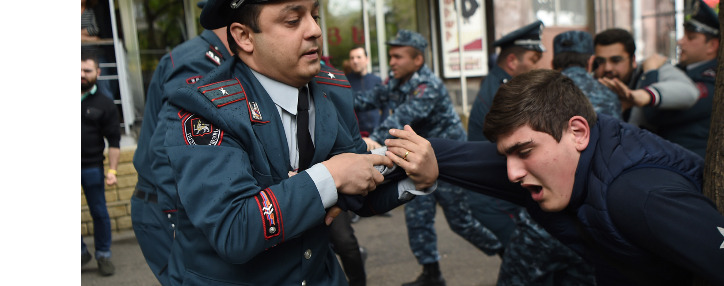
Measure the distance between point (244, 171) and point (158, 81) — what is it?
120cm

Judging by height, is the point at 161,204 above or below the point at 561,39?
below

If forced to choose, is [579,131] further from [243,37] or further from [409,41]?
[409,41]

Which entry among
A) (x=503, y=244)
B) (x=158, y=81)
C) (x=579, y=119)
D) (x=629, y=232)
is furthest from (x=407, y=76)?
(x=629, y=232)

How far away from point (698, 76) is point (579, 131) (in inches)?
105

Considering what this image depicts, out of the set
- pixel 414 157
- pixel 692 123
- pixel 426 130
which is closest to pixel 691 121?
pixel 692 123

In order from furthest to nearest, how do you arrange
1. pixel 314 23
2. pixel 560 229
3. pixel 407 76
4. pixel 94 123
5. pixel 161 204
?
pixel 94 123
pixel 407 76
pixel 161 204
pixel 560 229
pixel 314 23

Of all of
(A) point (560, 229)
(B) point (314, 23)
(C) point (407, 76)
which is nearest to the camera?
(B) point (314, 23)

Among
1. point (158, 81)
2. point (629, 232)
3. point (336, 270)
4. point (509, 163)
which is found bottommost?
point (336, 270)

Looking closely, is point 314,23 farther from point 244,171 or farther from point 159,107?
point 159,107

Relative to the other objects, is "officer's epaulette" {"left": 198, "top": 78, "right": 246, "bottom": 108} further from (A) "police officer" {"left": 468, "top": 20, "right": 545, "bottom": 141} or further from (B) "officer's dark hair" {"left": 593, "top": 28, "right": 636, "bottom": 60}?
(B) "officer's dark hair" {"left": 593, "top": 28, "right": 636, "bottom": 60}

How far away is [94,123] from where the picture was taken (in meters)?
4.73

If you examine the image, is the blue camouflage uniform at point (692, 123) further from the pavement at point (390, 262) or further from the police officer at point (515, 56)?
→ the pavement at point (390, 262)

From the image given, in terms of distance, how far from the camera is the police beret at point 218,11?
157 centimetres

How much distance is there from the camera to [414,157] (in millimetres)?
1776
